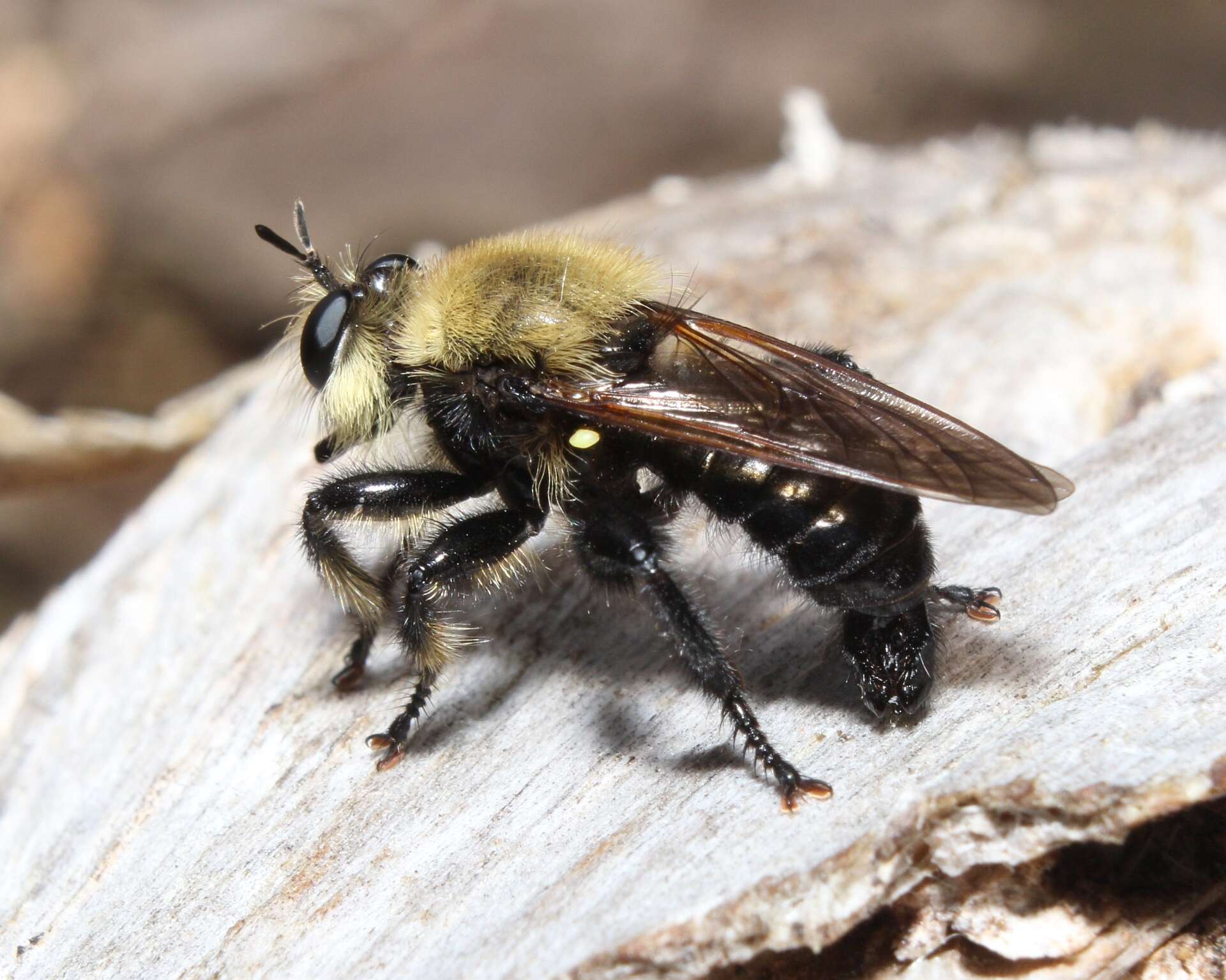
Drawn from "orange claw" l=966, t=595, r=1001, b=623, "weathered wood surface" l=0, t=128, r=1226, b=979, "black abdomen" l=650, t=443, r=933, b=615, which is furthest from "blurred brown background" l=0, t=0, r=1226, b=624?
"orange claw" l=966, t=595, r=1001, b=623

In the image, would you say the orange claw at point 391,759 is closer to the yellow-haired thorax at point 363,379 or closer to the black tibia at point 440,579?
the black tibia at point 440,579

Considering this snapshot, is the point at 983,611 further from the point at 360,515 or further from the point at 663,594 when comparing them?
the point at 360,515

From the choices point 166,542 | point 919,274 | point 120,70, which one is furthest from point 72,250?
point 919,274

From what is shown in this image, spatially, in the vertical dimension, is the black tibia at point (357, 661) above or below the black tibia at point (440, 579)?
below

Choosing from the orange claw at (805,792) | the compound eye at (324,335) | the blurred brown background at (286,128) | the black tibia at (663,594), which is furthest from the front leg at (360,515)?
the blurred brown background at (286,128)

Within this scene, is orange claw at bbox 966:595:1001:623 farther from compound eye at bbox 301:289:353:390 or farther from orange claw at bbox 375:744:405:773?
compound eye at bbox 301:289:353:390

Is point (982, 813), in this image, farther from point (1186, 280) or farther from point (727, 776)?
point (1186, 280)
